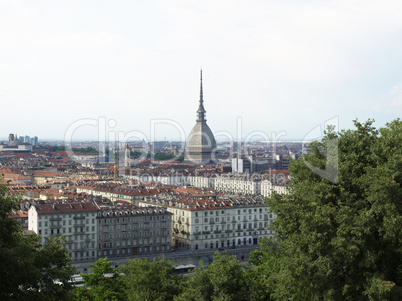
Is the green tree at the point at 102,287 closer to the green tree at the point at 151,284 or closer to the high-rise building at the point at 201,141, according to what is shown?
the green tree at the point at 151,284

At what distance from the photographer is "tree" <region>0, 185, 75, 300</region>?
47.4 ft

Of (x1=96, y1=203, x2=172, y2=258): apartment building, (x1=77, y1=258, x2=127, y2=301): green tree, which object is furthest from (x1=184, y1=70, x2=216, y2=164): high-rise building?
(x1=77, y1=258, x2=127, y2=301): green tree

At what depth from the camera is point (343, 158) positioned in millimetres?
19406

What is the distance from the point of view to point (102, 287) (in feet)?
80.5

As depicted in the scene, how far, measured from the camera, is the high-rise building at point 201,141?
15388 cm

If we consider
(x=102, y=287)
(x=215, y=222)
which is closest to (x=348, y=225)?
(x=102, y=287)

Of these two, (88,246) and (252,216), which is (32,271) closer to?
(88,246)

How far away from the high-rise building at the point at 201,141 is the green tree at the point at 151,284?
127 meters

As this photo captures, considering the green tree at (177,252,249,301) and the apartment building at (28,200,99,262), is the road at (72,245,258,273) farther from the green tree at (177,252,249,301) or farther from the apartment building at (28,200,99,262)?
the green tree at (177,252,249,301)

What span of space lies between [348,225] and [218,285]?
16.2 ft

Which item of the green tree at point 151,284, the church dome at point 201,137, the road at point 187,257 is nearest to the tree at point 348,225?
the green tree at point 151,284

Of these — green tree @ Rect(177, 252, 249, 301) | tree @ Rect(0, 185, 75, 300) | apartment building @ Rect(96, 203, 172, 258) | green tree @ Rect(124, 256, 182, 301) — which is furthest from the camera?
apartment building @ Rect(96, 203, 172, 258)

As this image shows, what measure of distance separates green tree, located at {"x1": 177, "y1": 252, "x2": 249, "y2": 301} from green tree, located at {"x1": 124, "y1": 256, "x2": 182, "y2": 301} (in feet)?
5.27

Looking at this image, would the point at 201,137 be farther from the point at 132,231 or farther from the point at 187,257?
the point at 187,257
